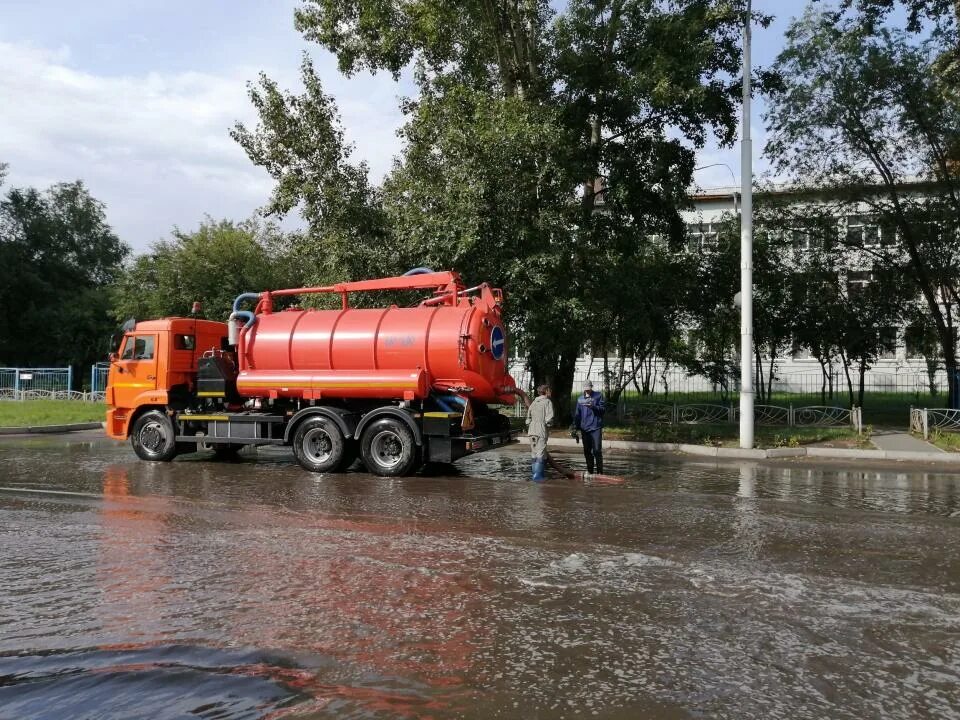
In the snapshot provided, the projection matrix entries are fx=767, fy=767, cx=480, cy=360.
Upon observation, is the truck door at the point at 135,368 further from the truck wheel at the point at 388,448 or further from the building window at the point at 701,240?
the building window at the point at 701,240

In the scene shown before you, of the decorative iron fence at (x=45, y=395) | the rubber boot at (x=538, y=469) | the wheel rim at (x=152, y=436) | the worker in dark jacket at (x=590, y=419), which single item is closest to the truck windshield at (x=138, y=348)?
the wheel rim at (x=152, y=436)

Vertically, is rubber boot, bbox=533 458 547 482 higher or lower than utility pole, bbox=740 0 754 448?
lower

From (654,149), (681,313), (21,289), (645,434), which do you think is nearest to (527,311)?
(645,434)

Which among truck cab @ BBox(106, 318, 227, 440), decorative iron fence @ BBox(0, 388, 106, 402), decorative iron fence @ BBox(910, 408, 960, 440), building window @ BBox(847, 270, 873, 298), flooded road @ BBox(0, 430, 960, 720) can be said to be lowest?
flooded road @ BBox(0, 430, 960, 720)

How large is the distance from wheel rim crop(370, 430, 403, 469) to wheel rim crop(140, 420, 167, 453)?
15.1 feet

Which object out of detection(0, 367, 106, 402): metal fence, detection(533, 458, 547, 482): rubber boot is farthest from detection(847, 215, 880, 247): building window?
detection(0, 367, 106, 402): metal fence

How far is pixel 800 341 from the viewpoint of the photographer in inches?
1005

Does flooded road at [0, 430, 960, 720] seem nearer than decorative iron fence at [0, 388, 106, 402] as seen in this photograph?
Yes

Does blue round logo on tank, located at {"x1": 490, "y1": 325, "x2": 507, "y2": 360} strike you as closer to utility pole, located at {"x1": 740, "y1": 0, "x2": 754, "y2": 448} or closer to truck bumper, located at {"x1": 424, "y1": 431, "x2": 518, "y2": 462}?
truck bumper, located at {"x1": 424, "y1": 431, "x2": 518, "y2": 462}

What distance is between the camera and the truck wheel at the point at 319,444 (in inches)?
503

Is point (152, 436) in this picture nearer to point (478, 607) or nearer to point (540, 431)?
point (540, 431)

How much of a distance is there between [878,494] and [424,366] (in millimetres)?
6910

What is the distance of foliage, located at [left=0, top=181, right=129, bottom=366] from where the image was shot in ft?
148

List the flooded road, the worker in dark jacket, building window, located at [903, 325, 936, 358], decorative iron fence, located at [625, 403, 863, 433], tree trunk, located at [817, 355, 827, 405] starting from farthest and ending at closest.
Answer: tree trunk, located at [817, 355, 827, 405] → building window, located at [903, 325, 936, 358] → decorative iron fence, located at [625, 403, 863, 433] → the worker in dark jacket → the flooded road
